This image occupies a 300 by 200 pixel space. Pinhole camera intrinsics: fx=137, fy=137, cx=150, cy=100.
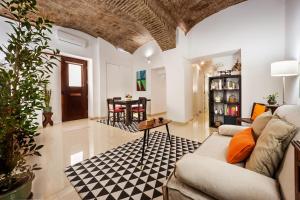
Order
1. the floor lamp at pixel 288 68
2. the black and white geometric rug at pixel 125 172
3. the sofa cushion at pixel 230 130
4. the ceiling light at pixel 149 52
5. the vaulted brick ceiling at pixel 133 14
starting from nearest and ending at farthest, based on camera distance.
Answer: the black and white geometric rug at pixel 125 172 < the sofa cushion at pixel 230 130 < the floor lamp at pixel 288 68 < the vaulted brick ceiling at pixel 133 14 < the ceiling light at pixel 149 52

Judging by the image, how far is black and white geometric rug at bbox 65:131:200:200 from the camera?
152 centimetres

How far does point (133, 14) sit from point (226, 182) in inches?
150

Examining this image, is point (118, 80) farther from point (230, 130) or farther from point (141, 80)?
point (230, 130)

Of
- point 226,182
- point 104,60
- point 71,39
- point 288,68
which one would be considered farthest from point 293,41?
point 71,39

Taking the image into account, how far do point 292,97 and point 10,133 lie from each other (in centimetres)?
426

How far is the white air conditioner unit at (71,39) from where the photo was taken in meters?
4.59

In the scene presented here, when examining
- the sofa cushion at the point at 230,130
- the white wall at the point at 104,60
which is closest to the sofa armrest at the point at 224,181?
the sofa cushion at the point at 230,130

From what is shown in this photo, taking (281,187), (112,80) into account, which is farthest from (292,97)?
(112,80)

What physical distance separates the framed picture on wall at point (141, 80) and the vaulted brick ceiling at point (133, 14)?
1.73 meters

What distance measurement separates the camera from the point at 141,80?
6.50 meters

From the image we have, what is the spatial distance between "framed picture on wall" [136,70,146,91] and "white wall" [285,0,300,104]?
15.5ft

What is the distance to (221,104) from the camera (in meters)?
4.26

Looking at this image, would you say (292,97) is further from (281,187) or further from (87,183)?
(87,183)

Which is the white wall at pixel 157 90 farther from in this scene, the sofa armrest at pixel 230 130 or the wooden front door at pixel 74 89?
the sofa armrest at pixel 230 130
